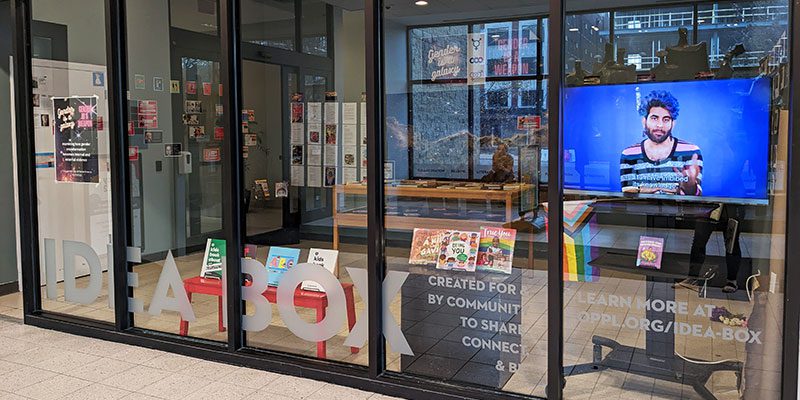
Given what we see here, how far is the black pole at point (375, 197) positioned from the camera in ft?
12.0

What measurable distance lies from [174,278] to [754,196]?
3247 mm

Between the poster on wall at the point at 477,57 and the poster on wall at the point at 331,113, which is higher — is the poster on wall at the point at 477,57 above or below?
above

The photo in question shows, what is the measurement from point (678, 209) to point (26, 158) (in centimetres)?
418

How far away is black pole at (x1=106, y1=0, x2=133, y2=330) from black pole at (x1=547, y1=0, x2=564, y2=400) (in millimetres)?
2706

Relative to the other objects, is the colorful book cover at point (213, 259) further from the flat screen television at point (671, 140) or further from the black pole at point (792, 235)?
the black pole at point (792, 235)

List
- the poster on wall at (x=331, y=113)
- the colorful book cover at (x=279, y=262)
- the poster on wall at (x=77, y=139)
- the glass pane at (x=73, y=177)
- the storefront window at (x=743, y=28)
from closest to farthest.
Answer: the storefront window at (x=743, y=28) → the colorful book cover at (x=279, y=262) → the poster on wall at (x=331, y=113) → the glass pane at (x=73, y=177) → the poster on wall at (x=77, y=139)

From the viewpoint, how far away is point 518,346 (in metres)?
3.51

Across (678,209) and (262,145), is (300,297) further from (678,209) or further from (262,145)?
(678,209)

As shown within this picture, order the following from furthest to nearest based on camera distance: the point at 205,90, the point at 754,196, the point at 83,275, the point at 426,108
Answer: the point at 205,90 → the point at 83,275 → the point at 426,108 → the point at 754,196

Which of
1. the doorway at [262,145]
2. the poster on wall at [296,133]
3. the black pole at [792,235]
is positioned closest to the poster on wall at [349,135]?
the poster on wall at [296,133]

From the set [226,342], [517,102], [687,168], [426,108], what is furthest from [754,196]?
[226,342]

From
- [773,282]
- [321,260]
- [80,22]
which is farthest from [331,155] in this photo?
[80,22]

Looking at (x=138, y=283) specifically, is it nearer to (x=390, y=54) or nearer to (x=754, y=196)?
(x=390, y=54)

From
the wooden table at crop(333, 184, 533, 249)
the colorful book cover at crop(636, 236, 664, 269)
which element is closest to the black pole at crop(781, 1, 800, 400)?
the colorful book cover at crop(636, 236, 664, 269)
